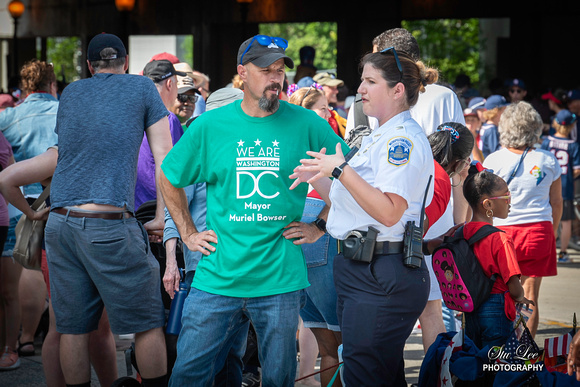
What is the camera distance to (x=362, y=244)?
337 cm

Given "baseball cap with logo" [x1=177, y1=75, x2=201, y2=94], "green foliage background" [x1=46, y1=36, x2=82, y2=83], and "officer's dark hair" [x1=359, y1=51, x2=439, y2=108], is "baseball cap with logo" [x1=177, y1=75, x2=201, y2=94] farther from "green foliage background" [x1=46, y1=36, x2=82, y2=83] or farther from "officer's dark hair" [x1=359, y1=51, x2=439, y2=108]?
"green foliage background" [x1=46, y1=36, x2=82, y2=83]

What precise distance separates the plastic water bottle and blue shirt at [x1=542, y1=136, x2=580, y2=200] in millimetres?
7327

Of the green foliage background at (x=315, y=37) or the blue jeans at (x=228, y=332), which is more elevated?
the green foliage background at (x=315, y=37)

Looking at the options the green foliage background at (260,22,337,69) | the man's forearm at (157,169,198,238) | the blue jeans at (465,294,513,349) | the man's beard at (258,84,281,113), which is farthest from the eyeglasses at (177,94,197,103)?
the green foliage background at (260,22,337,69)

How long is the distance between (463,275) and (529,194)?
2.01 meters

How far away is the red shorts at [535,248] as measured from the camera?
18.9ft

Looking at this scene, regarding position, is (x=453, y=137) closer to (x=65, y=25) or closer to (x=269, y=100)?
(x=269, y=100)

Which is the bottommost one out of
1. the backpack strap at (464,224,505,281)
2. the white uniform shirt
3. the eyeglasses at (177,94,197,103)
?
the backpack strap at (464,224,505,281)

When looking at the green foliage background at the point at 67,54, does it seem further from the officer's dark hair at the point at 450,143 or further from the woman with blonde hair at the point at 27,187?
the officer's dark hair at the point at 450,143

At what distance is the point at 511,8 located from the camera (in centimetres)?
1655

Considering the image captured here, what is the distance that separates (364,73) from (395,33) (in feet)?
4.78

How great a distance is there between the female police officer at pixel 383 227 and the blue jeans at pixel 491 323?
847 mm

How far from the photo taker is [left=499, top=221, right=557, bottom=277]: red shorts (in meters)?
5.76

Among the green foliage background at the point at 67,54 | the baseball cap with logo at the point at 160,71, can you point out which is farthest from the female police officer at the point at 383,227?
the green foliage background at the point at 67,54
